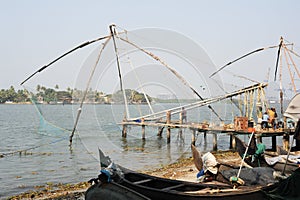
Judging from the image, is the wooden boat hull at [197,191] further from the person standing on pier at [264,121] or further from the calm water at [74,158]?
the person standing on pier at [264,121]

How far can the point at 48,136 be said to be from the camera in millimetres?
27500

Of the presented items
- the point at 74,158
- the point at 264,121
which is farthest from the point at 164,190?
the point at 74,158

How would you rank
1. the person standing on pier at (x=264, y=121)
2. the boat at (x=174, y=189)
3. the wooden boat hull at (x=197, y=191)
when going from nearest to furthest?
the boat at (x=174, y=189) → the wooden boat hull at (x=197, y=191) → the person standing on pier at (x=264, y=121)

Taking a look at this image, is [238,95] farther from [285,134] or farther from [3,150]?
[3,150]

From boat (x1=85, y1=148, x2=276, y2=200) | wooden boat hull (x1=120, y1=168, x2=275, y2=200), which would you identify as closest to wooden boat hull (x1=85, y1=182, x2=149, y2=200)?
boat (x1=85, y1=148, x2=276, y2=200)

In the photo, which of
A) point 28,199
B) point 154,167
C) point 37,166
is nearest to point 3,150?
point 37,166

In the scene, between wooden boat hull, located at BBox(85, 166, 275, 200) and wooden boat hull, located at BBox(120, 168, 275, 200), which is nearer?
wooden boat hull, located at BBox(85, 166, 275, 200)

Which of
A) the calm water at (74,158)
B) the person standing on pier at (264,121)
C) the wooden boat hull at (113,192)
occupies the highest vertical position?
the person standing on pier at (264,121)

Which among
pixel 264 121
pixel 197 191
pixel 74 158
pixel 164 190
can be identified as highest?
pixel 264 121

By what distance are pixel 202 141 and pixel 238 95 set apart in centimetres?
541

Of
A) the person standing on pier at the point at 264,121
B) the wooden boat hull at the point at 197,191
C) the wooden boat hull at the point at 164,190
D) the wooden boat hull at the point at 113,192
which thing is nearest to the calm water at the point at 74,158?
the person standing on pier at the point at 264,121

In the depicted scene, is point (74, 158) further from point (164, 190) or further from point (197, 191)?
point (164, 190)

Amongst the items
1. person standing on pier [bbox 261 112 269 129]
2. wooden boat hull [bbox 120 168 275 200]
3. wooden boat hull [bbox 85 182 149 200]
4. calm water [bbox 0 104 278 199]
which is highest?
person standing on pier [bbox 261 112 269 129]

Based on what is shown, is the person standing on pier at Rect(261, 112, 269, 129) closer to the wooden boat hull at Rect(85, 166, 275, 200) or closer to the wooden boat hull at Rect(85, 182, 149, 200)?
the wooden boat hull at Rect(85, 166, 275, 200)
